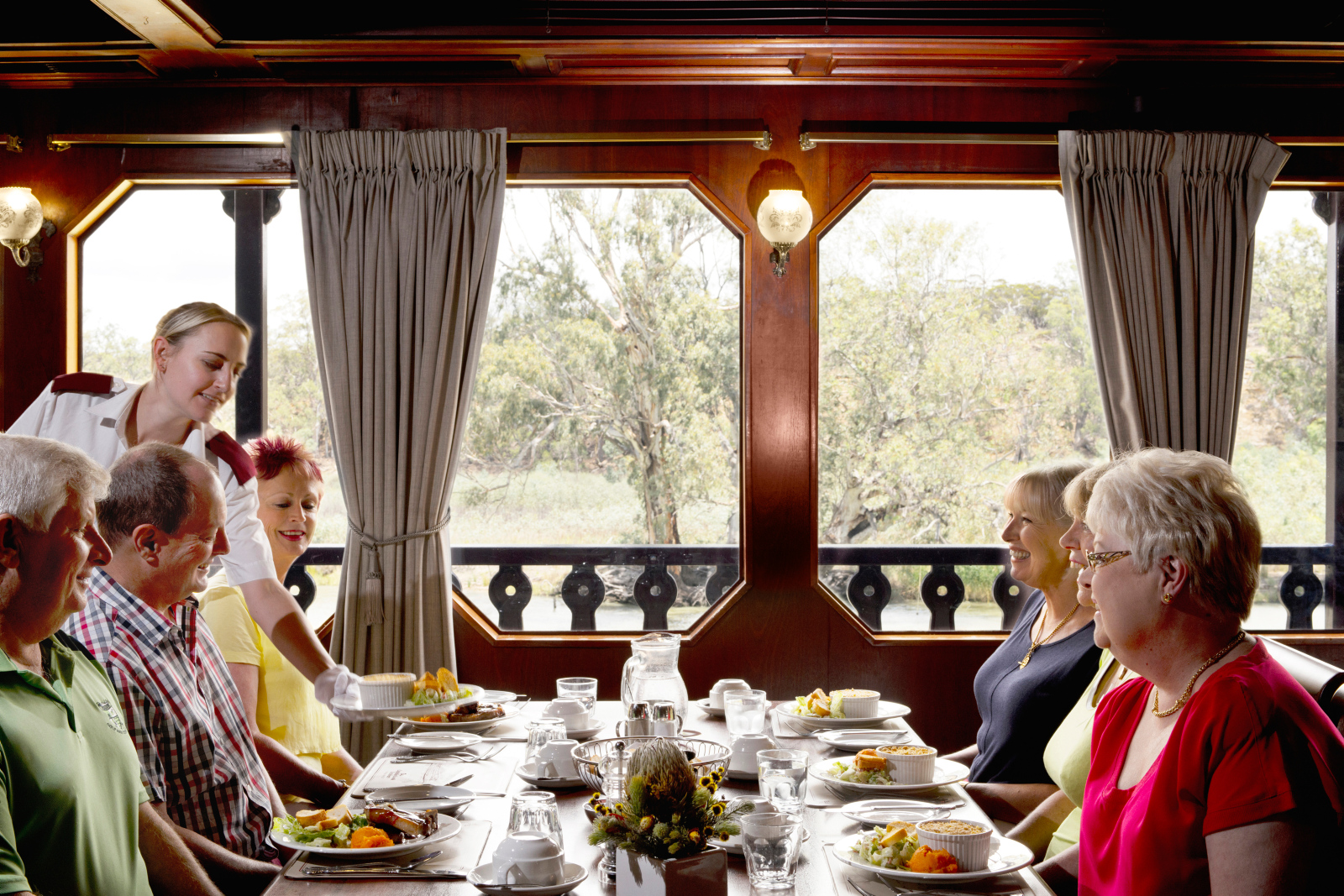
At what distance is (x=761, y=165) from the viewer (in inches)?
158

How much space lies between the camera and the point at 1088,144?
12.8ft

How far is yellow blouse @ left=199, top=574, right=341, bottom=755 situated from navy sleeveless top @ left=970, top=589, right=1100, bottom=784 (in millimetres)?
1651

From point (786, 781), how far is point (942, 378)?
2.88 meters

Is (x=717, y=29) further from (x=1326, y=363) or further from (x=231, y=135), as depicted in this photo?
(x=1326, y=363)

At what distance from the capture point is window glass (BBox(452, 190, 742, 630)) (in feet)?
13.7

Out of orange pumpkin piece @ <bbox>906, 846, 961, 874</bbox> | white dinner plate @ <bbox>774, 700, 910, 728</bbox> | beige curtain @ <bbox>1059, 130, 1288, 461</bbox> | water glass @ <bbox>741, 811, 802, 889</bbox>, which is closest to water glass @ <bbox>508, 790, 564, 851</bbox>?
water glass @ <bbox>741, 811, 802, 889</bbox>

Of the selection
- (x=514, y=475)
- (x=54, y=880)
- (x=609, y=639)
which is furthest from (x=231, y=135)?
(x=54, y=880)

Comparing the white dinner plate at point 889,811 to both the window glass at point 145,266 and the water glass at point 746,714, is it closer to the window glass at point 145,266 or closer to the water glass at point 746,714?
the water glass at point 746,714

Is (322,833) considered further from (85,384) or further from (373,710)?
(85,384)

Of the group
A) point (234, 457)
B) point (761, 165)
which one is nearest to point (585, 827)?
point (234, 457)

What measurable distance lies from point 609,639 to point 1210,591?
2.79 metres

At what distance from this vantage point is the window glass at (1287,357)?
13.7ft

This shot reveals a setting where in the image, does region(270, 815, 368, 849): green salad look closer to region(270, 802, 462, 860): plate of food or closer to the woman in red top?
region(270, 802, 462, 860): plate of food

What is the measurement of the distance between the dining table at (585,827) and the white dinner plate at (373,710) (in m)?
0.05
